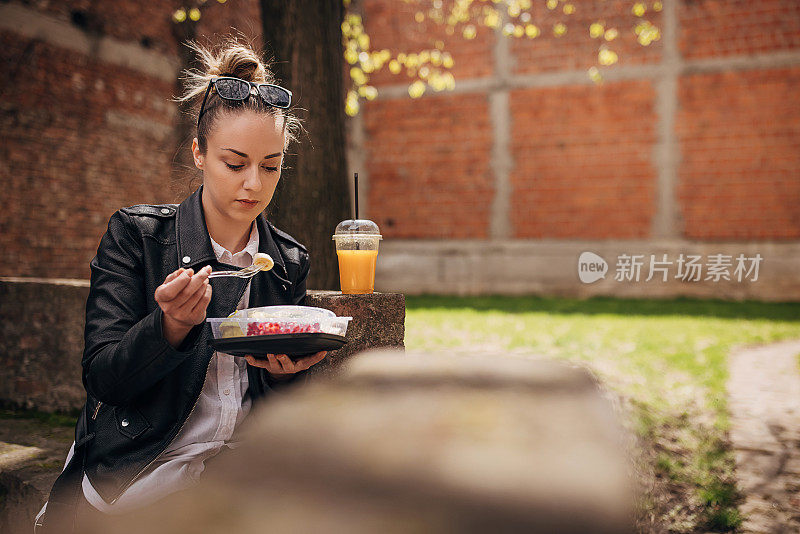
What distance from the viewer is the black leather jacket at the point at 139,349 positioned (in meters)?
1.24

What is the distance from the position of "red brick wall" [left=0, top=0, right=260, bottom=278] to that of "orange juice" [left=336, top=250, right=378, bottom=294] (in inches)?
171

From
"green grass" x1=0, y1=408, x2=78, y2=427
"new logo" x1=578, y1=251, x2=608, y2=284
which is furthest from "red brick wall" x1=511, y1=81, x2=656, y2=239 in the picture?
"green grass" x1=0, y1=408, x2=78, y2=427

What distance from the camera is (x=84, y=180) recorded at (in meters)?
6.59

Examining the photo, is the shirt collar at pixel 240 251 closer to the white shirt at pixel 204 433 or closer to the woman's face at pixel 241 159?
the white shirt at pixel 204 433

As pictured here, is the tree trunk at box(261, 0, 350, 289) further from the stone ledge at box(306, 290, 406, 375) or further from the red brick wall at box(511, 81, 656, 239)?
the red brick wall at box(511, 81, 656, 239)

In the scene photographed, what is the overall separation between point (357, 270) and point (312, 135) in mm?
1480

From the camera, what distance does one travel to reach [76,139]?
6488 mm

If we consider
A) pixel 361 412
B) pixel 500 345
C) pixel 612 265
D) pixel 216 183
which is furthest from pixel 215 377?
pixel 612 265

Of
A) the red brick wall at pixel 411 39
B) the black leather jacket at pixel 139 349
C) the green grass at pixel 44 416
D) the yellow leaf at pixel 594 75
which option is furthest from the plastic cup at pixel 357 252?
the red brick wall at pixel 411 39

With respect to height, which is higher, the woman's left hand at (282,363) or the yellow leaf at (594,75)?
the yellow leaf at (594,75)

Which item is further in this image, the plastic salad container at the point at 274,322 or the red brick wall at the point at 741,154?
the red brick wall at the point at 741,154

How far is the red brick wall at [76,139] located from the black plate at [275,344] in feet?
16.2

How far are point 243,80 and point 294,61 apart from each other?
1.89 metres

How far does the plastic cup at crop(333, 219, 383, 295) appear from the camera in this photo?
2.01 meters
